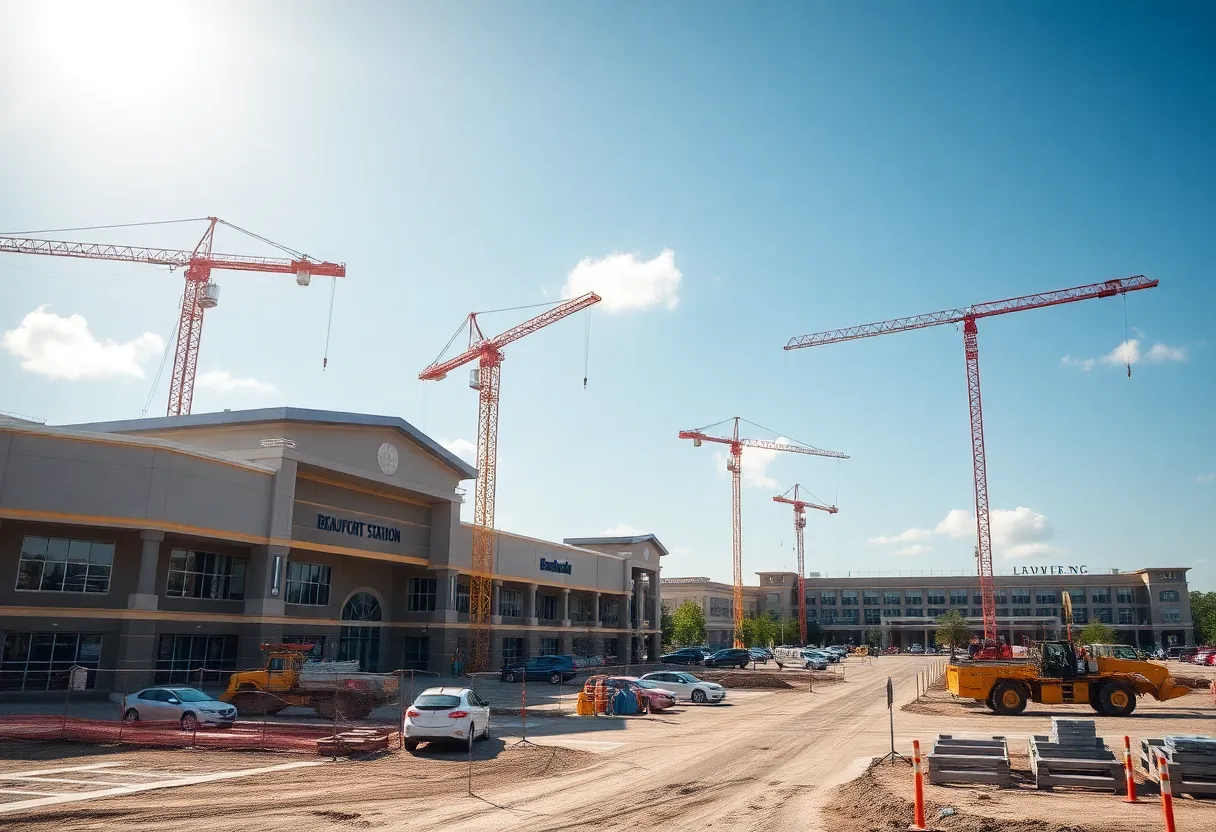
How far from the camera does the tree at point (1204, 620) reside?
136725 millimetres

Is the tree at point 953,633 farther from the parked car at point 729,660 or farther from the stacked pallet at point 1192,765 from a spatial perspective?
the stacked pallet at point 1192,765

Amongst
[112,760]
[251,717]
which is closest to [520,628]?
[251,717]

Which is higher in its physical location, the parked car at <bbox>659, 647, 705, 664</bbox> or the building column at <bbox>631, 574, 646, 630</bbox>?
the building column at <bbox>631, 574, 646, 630</bbox>

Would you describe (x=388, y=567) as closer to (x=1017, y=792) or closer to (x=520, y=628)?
(x=520, y=628)

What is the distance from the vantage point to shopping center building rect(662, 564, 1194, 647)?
145m

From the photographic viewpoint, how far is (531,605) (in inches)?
2692

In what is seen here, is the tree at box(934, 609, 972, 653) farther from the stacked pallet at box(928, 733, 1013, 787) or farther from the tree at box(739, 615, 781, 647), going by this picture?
the stacked pallet at box(928, 733, 1013, 787)

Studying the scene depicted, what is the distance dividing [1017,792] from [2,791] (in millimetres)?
19250

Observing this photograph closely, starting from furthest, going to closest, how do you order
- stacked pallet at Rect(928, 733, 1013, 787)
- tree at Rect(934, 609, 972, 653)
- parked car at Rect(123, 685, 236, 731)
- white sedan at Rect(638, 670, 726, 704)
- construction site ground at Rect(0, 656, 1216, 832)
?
tree at Rect(934, 609, 972, 653)
white sedan at Rect(638, 670, 726, 704)
parked car at Rect(123, 685, 236, 731)
stacked pallet at Rect(928, 733, 1013, 787)
construction site ground at Rect(0, 656, 1216, 832)

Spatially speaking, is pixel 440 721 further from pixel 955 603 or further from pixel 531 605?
pixel 955 603

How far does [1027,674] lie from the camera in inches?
1329

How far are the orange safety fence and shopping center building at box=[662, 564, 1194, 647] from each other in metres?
124

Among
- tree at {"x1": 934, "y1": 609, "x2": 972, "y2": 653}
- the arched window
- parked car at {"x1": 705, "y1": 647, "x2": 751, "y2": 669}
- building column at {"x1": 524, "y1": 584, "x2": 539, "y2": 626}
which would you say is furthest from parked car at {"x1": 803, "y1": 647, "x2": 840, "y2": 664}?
tree at {"x1": 934, "y1": 609, "x2": 972, "y2": 653}

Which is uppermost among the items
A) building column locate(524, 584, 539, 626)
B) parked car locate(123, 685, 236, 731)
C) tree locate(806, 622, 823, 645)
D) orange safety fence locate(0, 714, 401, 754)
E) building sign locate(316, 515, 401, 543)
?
building sign locate(316, 515, 401, 543)
